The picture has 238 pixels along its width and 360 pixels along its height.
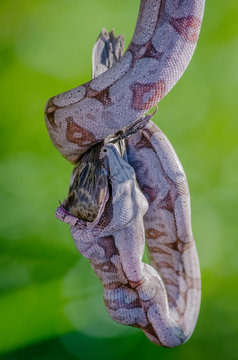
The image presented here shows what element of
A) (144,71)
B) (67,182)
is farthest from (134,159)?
(67,182)

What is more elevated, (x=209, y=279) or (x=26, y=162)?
(x=26, y=162)

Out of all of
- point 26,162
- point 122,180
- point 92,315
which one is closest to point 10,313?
point 92,315

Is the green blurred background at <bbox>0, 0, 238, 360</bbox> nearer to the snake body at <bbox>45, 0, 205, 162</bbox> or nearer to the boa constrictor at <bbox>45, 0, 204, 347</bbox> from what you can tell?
the boa constrictor at <bbox>45, 0, 204, 347</bbox>

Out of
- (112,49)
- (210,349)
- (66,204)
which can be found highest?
(112,49)

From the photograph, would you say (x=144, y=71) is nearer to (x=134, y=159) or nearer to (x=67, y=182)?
(x=134, y=159)

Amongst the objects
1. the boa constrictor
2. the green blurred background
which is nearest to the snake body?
the boa constrictor

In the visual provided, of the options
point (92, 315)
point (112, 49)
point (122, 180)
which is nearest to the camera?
point (122, 180)

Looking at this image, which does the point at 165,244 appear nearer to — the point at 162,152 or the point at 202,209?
the point at 162,152
